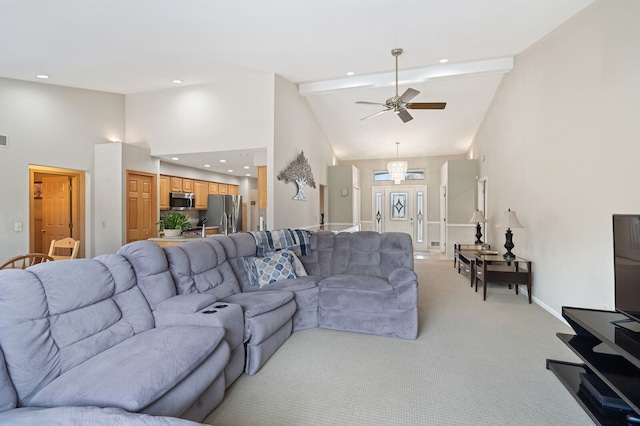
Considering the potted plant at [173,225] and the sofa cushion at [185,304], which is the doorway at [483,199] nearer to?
the potted plant at [173,225]

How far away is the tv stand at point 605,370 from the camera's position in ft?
4.88

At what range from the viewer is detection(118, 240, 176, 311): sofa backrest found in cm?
213

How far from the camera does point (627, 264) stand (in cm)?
173

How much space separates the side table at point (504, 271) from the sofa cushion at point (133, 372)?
3.71 m

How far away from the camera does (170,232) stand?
178 inches

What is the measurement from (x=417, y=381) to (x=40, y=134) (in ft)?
18.9

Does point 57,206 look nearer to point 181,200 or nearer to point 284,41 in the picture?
point 181,200

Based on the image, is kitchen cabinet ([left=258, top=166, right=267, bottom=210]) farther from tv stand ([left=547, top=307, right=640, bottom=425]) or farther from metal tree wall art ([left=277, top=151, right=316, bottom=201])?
tv stand ([left=547, top=307, right=640, bottom=425])

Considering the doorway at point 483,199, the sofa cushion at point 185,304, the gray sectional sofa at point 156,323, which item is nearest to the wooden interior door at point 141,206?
the gray sectional sofa at point 156,323

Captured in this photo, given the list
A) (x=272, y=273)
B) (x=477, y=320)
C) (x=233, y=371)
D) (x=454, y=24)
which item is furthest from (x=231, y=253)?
(x=454, y=24)

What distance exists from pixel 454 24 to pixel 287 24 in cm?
195

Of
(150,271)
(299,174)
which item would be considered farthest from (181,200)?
(150,271)

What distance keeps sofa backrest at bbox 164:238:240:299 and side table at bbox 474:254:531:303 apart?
328 centimetres

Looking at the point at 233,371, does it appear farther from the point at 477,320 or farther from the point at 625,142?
the point at 625,142
